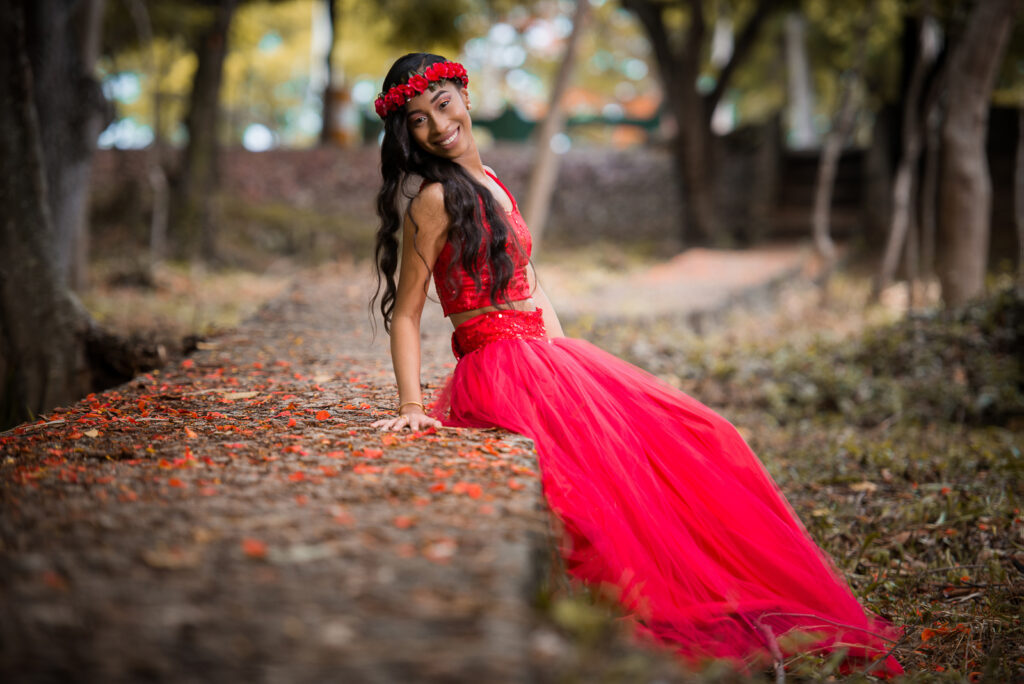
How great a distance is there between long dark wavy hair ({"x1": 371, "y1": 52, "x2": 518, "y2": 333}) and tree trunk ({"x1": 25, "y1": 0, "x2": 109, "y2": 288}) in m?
3.10

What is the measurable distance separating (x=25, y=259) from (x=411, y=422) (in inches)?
136

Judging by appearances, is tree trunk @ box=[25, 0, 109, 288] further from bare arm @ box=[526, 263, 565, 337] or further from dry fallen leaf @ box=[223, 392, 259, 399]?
bare arm @ box=[526, 263, 565, 337]

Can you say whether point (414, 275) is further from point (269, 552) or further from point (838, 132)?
point (838, 132)

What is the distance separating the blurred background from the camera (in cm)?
651

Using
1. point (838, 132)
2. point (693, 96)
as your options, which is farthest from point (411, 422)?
point (693, 96)

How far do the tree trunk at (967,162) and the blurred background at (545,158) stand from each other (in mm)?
18

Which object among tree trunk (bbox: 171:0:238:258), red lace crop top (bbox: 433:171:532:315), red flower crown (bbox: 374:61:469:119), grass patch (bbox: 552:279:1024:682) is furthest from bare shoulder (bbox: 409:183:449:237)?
tree trunk (bbox: 171:0:238:258)

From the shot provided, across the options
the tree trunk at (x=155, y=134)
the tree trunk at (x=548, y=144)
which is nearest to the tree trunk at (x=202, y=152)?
the tree trunk at (x=155, y=134)

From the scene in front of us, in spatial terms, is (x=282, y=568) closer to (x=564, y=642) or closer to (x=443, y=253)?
(x=564, y=642)

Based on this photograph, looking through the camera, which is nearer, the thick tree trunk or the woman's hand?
the woman's hand

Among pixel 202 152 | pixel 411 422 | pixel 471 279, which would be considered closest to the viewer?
pixel 411 422

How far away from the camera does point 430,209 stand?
9.37 ft

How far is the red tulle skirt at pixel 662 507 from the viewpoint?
2328 mm

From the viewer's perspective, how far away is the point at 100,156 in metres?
15.7
